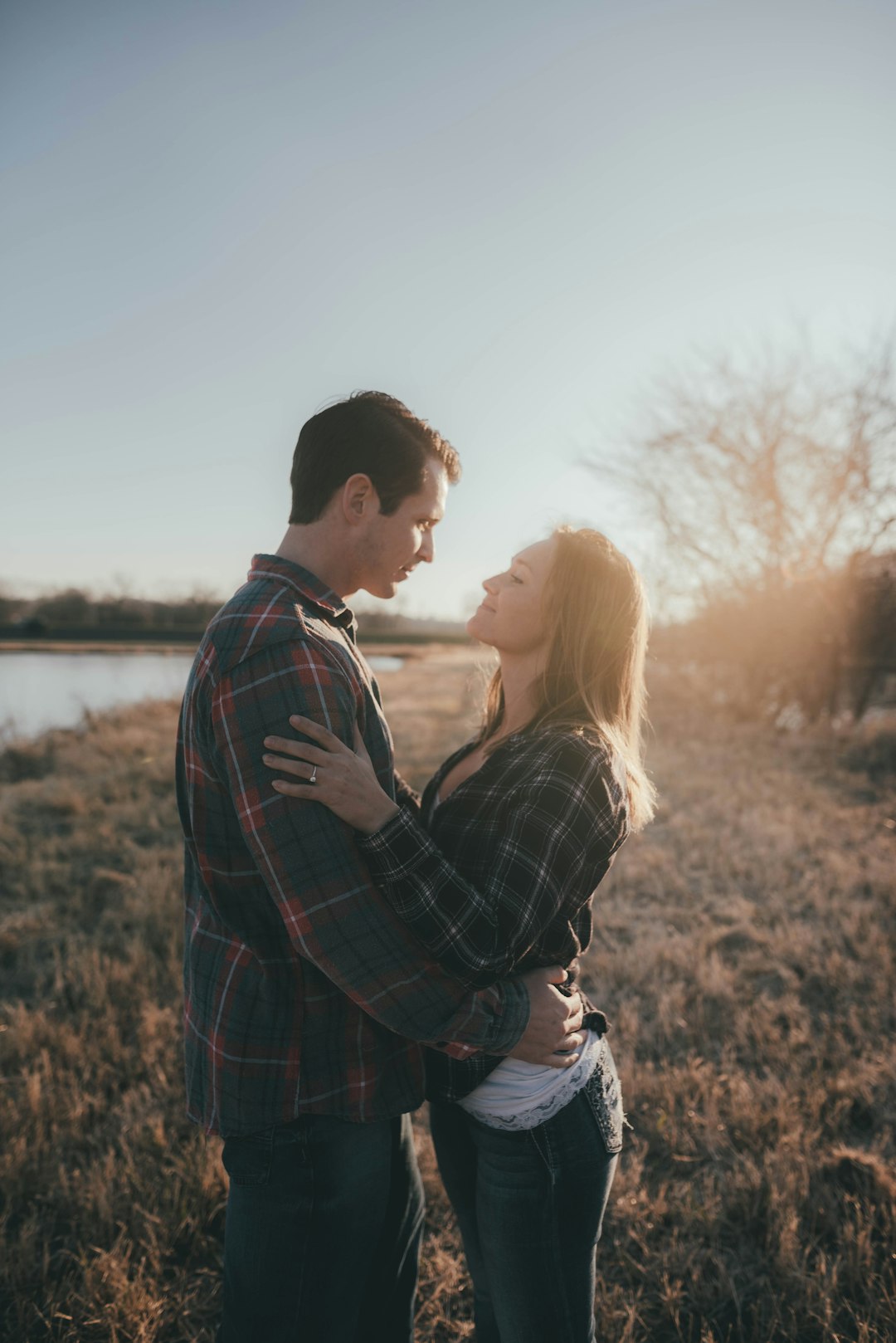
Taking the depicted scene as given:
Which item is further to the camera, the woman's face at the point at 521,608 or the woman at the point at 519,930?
the woman's face at the point at 521,608

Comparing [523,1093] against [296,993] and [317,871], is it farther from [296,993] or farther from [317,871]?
[317,871]

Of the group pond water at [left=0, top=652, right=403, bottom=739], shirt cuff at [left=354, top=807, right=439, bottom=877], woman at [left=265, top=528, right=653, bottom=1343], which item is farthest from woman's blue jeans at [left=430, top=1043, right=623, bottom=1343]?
pond water at [left=0, top=652, right=403, bottom=739]

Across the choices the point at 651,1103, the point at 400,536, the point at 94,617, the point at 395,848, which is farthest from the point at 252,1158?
the point at 94,617

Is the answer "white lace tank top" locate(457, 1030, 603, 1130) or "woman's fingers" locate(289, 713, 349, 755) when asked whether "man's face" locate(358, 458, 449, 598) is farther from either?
"white lace tank top" locate(457, 1030, 603, 1130)

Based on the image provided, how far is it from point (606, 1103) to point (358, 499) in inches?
61.7

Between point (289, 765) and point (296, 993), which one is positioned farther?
point (296, 993)

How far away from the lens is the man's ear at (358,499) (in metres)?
1.64

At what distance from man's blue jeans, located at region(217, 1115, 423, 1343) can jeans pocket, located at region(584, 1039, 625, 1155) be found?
1.61 ft

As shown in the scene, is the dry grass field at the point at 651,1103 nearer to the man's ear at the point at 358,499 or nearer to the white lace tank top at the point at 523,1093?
the white lace tank top at the point at 523,1093

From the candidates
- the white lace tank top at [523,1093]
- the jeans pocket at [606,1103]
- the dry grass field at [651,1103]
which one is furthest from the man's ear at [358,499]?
the dry grass field at [651,1103]

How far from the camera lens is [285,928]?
1.45m

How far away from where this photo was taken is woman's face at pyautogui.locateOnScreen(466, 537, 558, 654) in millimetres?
1999

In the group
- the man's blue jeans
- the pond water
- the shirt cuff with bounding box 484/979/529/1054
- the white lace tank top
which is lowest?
the pond water

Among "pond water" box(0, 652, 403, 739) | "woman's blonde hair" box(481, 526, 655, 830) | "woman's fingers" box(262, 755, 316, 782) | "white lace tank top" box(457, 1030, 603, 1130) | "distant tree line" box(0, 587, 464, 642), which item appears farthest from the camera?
"distant tree line" box(0, 587, 464, 642)
